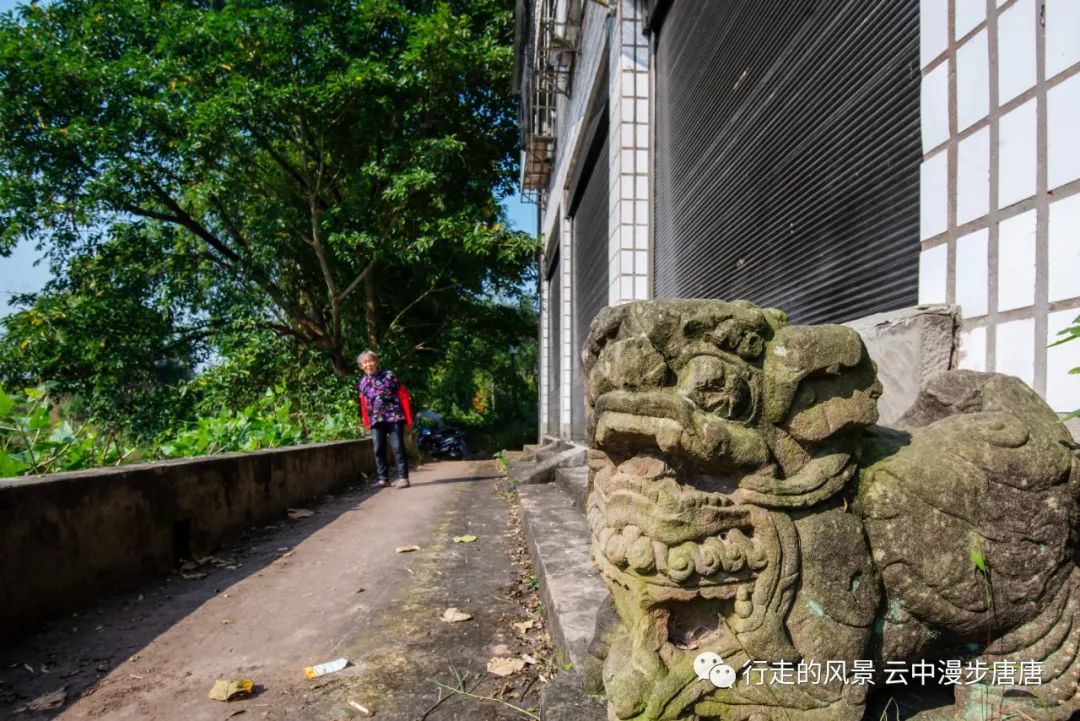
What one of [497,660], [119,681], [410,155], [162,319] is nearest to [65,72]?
[162,319]

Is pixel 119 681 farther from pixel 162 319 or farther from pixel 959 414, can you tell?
pixel 162 319

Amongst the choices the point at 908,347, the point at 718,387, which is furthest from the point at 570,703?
the point at 908,347

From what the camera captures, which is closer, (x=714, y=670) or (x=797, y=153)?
(x=714, y=670)

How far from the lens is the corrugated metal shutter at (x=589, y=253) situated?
739 cm

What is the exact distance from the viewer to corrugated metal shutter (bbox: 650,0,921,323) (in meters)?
2.73

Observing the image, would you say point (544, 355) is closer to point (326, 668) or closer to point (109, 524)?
point (109, 524)

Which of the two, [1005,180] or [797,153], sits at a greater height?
[797,153]

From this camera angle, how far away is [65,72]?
431 inches

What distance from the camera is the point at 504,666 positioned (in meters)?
2.63

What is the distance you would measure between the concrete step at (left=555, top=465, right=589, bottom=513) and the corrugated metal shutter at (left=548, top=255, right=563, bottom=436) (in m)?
5.64

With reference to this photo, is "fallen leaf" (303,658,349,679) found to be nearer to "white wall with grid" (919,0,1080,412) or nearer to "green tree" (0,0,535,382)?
"white wall with grid" (919,0,1080,412)

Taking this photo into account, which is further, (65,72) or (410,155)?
(410,155)

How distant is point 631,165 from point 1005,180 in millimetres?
4049

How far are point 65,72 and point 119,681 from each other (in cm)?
1206
